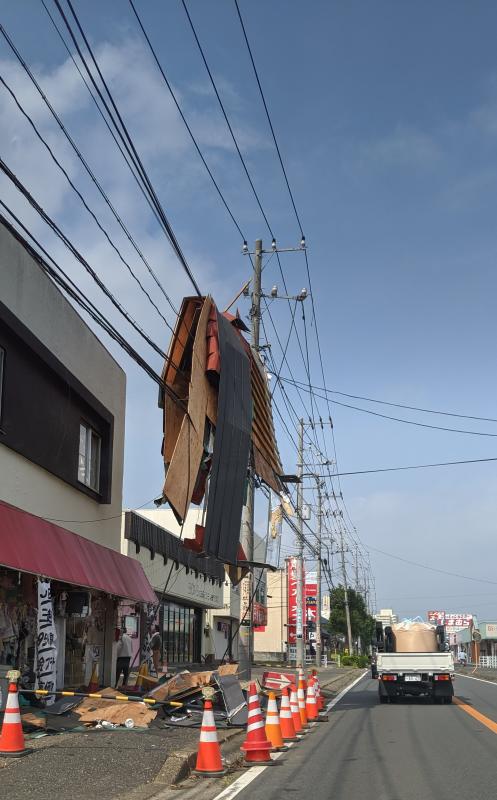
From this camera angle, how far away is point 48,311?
49.7 ft

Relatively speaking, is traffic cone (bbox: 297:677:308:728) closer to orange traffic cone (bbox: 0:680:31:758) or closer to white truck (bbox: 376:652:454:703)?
white truck (bbox: 376:652:454:703)

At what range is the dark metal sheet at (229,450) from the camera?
17.0m

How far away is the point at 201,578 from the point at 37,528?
27105mm

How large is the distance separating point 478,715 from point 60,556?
9.63 metres

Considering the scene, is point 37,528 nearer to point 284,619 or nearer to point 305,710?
point 305,710

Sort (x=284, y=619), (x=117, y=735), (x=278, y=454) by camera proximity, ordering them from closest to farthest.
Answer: (x=117, y=735) → (x=278, y=454) → (x=284, y=619)

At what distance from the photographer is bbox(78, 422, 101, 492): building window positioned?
17.8 meters

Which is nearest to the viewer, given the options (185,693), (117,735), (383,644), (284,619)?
(117,735)

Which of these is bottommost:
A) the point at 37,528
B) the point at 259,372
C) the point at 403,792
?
the point at 403,792

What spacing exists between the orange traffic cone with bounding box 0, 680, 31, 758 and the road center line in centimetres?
864

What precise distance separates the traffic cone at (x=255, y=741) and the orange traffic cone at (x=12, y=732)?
2672 millimetres

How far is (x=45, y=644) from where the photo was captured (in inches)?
541

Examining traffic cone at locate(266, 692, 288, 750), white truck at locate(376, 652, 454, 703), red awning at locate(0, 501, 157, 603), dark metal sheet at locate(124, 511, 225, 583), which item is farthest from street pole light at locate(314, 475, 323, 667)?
traffic cone at locate(266, 692, 288, 750)

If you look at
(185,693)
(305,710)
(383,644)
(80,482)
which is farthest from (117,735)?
(383,644)
